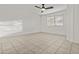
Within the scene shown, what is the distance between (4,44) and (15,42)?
0.59 ft

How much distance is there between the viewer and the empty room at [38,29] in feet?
6.06

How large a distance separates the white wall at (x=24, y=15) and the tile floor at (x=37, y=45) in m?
0.13

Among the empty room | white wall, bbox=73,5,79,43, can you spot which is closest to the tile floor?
the empty room

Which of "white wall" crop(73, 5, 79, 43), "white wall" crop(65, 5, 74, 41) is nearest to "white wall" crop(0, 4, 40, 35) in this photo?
"white wall" crop(65, 5, 74, 41)

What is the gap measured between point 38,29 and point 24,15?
0.33m

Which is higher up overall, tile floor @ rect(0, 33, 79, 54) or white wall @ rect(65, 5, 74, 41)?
white wall @ rect(65, 5, 74, 41)

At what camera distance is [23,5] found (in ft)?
6.03

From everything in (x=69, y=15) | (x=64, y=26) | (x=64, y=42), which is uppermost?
(x=69, y=15)

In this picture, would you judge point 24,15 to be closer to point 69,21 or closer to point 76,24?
point 69,21

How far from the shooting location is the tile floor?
188cm

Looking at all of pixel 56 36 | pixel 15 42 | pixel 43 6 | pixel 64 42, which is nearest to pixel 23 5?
pixel 43 6

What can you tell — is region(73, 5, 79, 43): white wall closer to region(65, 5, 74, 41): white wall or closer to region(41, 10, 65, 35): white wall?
region(65, 5, 74, 41): white wall

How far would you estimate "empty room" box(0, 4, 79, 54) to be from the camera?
72.7 inches
